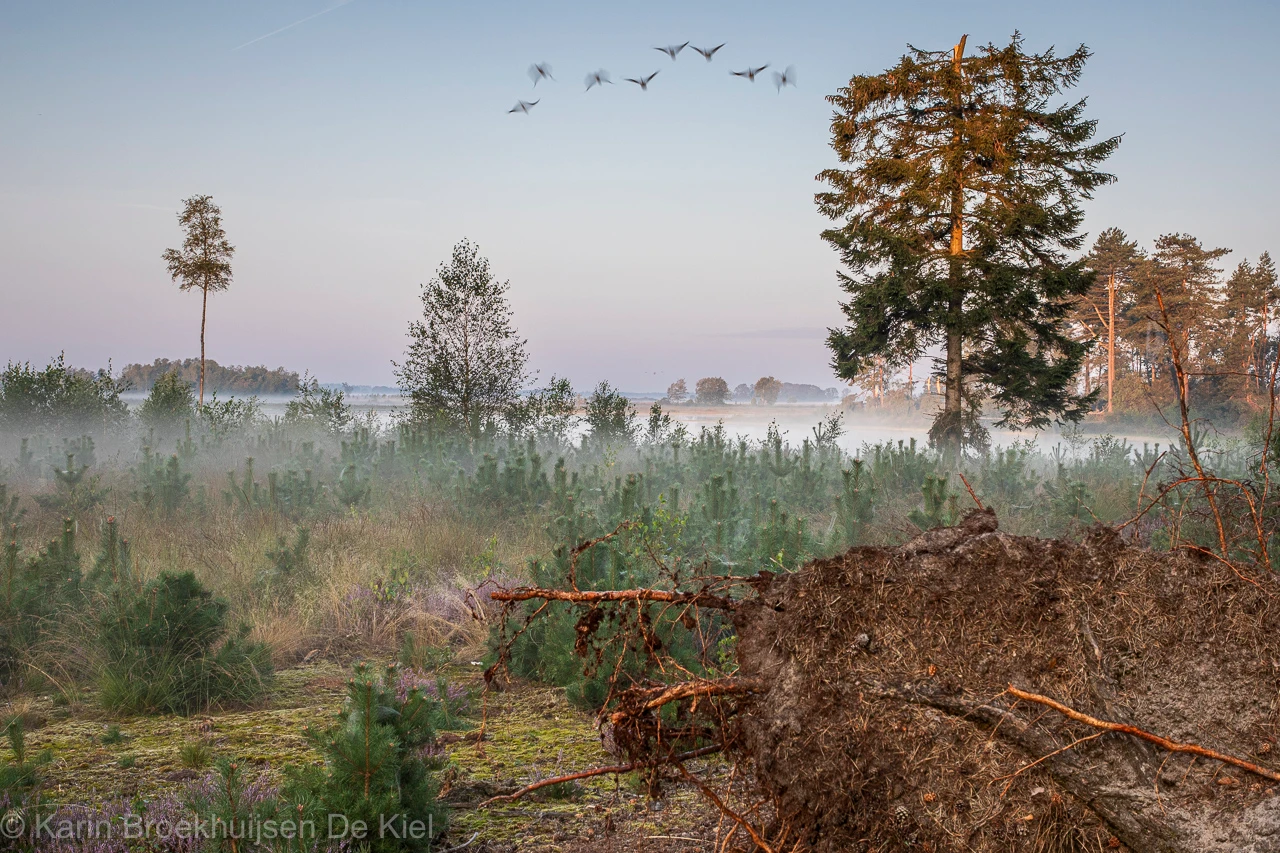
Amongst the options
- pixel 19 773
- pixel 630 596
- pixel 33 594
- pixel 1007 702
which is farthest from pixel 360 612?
pixel 1007 702

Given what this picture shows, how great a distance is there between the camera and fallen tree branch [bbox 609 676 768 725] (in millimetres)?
2217

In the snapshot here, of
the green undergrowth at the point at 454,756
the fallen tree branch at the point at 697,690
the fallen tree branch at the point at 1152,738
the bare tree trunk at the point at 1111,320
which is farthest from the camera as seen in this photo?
the bare tree trunk at the point at 1111,320

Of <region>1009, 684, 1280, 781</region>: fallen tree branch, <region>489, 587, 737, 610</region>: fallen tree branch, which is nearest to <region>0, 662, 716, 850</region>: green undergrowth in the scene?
<region>489, 587, 737, 610</region>: fallen tree branch

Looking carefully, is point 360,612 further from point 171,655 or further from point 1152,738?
point 1152,738

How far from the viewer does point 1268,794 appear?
187 centimetres

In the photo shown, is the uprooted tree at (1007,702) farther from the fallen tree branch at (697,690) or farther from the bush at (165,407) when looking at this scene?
the bush at (165,407)

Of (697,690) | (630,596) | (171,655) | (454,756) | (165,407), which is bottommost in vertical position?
(454,756)

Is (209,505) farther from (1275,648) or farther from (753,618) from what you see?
(1275,648)

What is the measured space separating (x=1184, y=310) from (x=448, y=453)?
29.7 metres

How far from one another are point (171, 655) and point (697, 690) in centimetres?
351

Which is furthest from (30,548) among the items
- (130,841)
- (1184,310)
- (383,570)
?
(1184,310)

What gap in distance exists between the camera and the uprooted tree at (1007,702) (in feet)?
6.36

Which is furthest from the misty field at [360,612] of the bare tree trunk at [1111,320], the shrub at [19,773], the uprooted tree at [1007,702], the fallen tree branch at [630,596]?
the bare tree trunk at [1111,320]

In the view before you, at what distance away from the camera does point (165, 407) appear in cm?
1678
